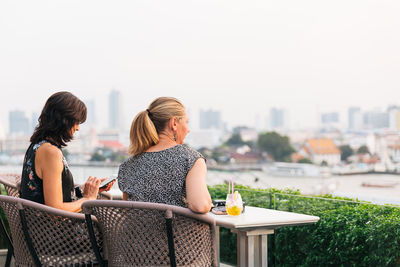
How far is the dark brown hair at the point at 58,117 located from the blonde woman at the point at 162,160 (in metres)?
0.32

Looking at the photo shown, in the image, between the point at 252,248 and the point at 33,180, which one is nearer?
the point at 33,180

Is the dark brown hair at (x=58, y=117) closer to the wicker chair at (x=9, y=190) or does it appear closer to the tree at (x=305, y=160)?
the wicker chair at (x=9, y=190)

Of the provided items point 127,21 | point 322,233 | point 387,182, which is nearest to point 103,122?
point 127,21

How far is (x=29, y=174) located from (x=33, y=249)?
1.01 feet

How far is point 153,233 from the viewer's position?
1807 mm

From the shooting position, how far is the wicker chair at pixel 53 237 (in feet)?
6.57

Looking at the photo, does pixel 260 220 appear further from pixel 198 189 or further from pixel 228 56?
pixel 228 56

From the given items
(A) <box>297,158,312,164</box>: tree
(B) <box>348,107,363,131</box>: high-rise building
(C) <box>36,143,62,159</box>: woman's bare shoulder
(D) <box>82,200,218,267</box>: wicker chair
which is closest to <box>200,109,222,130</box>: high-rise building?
(A) <box>297,158,312,164</box>: tree

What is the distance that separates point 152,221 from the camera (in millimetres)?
1795

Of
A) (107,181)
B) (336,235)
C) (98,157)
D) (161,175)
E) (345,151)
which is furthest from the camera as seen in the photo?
(345,151)

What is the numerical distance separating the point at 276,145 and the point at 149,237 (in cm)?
6522

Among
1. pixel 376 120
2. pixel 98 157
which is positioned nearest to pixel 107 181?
pixel 98 157

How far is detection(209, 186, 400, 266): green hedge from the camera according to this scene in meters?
2.57

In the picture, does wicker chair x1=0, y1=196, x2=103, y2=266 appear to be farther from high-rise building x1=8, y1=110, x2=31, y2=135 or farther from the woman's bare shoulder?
high-rise building x1=8, y1=110, x2=31, y2=135
